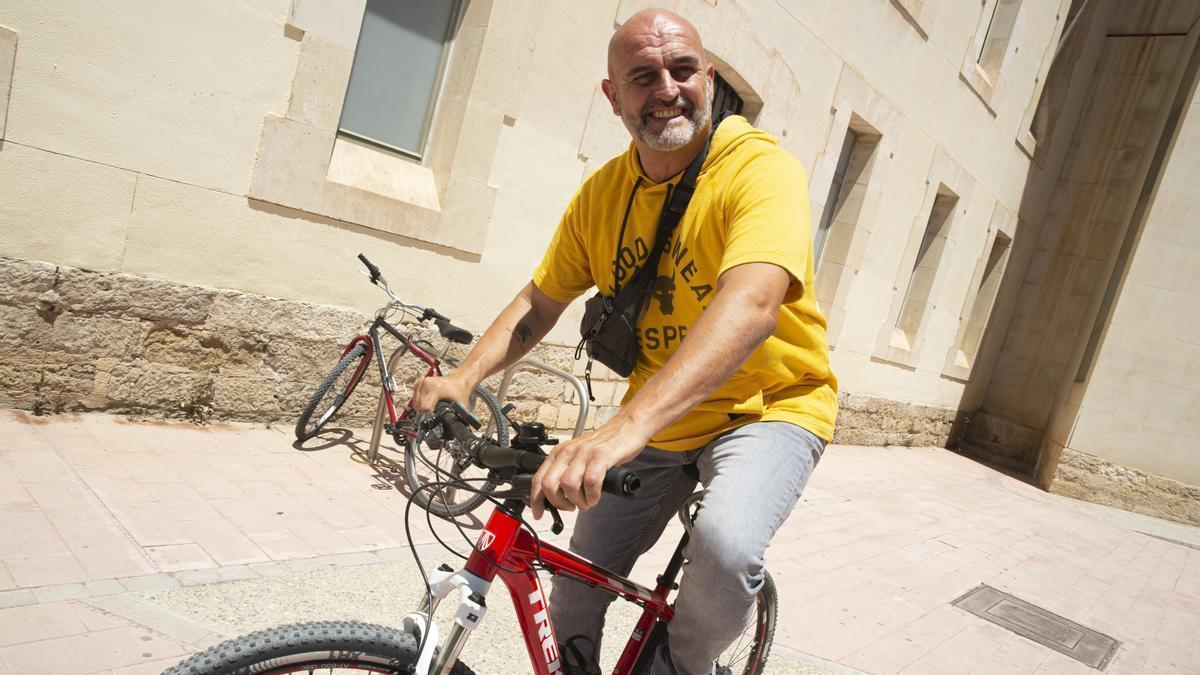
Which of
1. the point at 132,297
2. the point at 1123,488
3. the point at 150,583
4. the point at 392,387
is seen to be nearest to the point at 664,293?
the point at 150,583

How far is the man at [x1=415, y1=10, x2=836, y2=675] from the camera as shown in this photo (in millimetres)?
1872

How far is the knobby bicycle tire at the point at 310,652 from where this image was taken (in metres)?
1.48

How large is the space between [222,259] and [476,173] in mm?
1801

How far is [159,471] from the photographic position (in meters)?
4.13

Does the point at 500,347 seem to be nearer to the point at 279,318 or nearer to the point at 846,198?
the point at 279,318

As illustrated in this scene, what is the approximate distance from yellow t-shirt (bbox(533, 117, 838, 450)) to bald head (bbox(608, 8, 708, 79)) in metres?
0.28

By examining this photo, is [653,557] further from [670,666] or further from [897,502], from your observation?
[897,502]

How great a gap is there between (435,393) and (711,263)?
0.78m

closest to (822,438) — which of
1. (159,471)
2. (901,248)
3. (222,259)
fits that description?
(159,471)

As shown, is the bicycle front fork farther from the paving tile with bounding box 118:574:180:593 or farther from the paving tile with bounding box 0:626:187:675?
the paving tile with bounding box 118:574:180:593

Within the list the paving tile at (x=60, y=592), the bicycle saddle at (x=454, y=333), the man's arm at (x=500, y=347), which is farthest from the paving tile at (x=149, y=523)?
the man's arm at (x=500, y=347)

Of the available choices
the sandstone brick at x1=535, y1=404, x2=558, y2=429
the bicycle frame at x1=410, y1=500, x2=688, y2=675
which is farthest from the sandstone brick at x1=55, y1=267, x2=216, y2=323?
the bicycle frame at x1=410, y1=500, x2=688, y2=675

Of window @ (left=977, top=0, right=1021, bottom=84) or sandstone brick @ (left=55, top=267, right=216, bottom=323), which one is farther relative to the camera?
window @ (left=977, top=0, right=1021, bottom=84)

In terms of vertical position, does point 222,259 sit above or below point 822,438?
below
